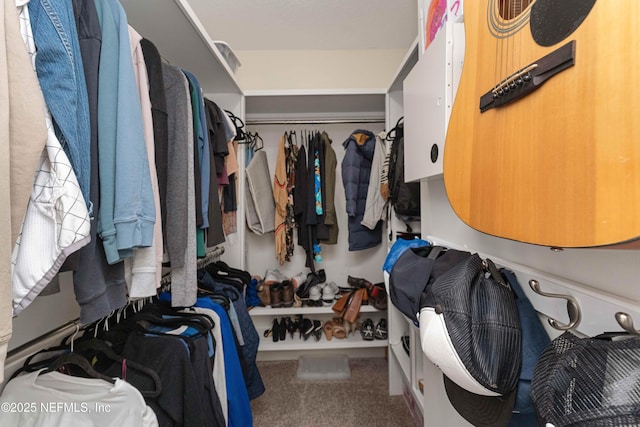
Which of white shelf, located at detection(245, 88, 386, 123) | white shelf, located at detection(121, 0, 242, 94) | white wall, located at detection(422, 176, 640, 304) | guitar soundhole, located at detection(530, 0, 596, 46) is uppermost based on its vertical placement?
white shelf, located at detection(121, 0, 242, 94)

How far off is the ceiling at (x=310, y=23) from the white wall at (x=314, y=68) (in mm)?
49

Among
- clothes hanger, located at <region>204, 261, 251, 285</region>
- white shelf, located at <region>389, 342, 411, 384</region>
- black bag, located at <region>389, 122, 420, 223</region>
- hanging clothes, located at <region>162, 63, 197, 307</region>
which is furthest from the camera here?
clothes hanger, located at <region>204, 261, 251, 285</region>

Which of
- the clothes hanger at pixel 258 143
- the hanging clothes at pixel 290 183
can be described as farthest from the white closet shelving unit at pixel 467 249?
A: the clothes hanger at pixel 258 143

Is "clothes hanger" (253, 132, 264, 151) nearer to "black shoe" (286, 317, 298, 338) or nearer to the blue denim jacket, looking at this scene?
"black shoe" (286, 317, 298, 338)

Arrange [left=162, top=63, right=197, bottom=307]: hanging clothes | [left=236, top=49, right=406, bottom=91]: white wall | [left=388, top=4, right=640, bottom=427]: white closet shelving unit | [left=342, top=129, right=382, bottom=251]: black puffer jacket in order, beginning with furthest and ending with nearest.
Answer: [left=236, top=49, right=406, bottom=91]: white wall
[left=342, top=129, right=382, bottom=251]: black puffer jacket
[left=162, top=63, right=197, bottom=307]: hanging clothes
[left=388, top=4, right=640, bottom=427]: white closet shelving unit

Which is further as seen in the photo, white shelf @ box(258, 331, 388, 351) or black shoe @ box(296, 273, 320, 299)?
black shoe @ box(296, 273, 320, 299)

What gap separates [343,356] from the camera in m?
2.13

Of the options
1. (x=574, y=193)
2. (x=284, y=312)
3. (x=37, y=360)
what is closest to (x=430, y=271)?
(x=574, y=193)

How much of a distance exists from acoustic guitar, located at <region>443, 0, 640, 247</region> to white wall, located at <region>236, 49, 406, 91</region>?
1735mm

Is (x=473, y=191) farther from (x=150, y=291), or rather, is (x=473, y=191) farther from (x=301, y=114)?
(x=301, y=114)

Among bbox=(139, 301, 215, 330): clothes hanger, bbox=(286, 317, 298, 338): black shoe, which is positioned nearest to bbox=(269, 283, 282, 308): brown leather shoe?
bbox=(286, 317, 298, 338): black shoe

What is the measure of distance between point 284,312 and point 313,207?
2.47 feet

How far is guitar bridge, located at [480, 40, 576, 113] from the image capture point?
1.33ft

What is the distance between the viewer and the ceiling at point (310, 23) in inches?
68.6
